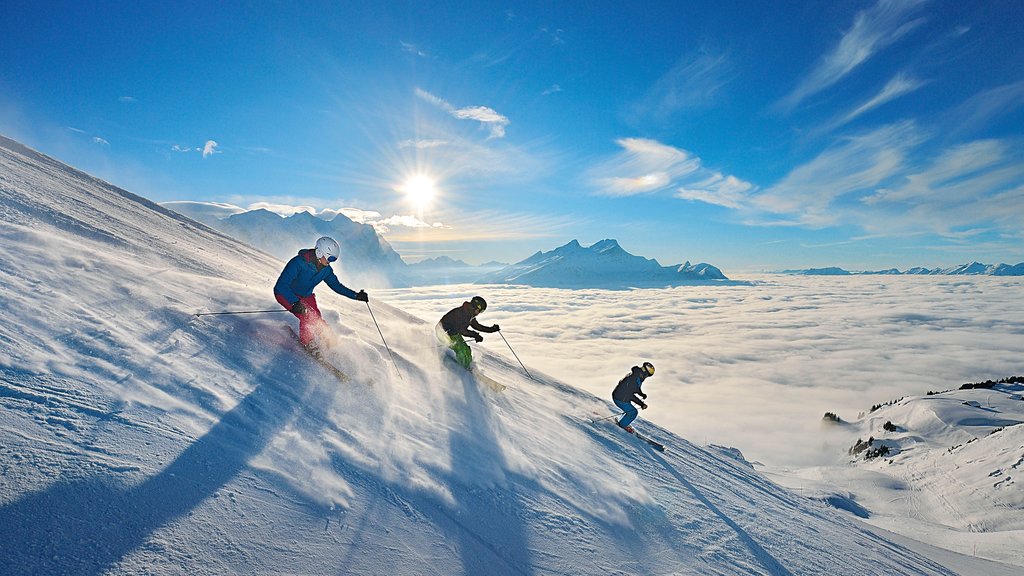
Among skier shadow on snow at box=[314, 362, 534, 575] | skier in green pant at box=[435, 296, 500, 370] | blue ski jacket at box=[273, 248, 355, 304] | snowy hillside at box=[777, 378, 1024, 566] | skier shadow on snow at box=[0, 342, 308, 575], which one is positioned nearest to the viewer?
skier shadow on snow at box=[0, 342, 308, 575]

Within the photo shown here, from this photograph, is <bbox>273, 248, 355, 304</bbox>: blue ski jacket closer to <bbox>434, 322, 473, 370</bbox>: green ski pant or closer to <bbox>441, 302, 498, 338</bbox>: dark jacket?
<bbox>441, 302, 498, 338</bbox>: dark jacket

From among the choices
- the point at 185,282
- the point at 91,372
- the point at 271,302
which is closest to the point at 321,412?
the point at 91,372

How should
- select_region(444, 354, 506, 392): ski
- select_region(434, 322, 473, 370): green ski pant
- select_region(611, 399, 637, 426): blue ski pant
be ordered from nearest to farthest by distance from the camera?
select_region(444, 354, 506, 392): ski < select_region(434, 322, 473, 370): green ski pant < select_region(611, 399, 637, 426): blue ski pant

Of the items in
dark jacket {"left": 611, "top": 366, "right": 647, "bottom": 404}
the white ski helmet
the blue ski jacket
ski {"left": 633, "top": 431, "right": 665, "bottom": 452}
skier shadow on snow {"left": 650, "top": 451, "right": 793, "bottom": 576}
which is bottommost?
ski {"left": 633, "top": 431, "right": 665, "bottom": 452}

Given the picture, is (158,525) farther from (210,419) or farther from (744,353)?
(744,353)

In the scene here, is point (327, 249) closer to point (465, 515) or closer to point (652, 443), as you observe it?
point (465, 515)

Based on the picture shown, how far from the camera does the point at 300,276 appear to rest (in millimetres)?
6648

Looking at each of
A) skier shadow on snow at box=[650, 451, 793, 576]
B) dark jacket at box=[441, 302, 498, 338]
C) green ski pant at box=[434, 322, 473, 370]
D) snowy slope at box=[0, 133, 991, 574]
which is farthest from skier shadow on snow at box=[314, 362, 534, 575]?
dark jacket at box=[441, 302, 498, 338]

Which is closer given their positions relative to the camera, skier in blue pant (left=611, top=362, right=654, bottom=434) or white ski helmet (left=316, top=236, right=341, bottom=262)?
white ski helmet (left=316, top=236, right=341, bottom=262)

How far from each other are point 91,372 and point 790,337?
678ft

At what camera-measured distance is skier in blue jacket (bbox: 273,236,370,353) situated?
6367mm

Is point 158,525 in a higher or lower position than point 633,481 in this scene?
higher

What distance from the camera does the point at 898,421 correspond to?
129ft

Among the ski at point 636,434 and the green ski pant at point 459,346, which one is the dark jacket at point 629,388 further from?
the green ski pant at point 459,346
